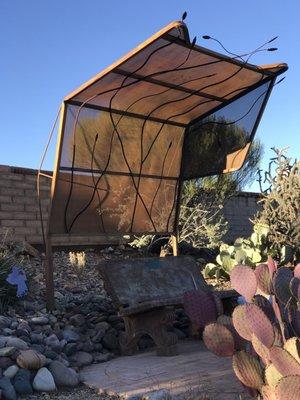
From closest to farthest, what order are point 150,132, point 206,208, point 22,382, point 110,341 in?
point 22,382, point 110,341, point 150,132, point 206,208

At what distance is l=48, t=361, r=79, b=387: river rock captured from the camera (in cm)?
433

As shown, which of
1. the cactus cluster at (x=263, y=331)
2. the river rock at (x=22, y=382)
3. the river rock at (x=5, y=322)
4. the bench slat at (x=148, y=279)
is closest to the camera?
the cactus cluster at (x=263, y=331)

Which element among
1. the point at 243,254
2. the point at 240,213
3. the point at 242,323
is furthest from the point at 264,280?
the point at 240,213

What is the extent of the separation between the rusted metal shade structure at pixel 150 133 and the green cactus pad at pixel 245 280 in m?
2.48

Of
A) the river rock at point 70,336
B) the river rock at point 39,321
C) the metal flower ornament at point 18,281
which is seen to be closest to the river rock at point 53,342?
the river rock at point 70,336

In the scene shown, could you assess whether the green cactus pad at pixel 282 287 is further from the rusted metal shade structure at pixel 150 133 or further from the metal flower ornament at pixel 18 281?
the metal flower ornament at pixel 18 281

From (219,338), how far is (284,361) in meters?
0.60

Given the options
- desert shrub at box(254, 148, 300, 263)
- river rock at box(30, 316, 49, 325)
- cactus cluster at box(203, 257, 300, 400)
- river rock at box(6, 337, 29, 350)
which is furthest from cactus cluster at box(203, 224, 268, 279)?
cactus cluster at box(203, 257, 300, 400)

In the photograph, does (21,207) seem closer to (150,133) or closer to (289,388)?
(150,133)

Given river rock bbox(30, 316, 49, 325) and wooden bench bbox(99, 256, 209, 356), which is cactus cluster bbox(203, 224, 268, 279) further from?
river rock bbox(30, 316, 49, 325)

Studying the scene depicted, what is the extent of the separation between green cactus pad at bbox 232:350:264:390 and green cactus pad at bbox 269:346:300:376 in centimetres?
36

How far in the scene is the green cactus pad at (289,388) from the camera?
230 centimetres

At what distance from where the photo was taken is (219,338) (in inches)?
122

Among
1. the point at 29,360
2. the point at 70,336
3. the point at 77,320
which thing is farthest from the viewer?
the point at 77,320
